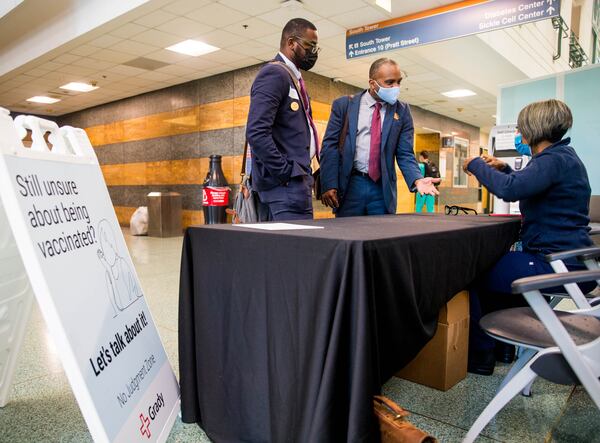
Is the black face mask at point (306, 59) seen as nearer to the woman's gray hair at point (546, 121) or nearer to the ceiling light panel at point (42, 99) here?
the woman's gray hair at point (546, 121)

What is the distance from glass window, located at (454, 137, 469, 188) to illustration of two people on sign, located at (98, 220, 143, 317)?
42.0 ft

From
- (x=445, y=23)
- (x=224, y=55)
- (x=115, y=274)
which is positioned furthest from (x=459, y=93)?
(x=115, y=274)

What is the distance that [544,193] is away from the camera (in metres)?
1.75

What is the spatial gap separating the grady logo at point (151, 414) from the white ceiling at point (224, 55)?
442cm

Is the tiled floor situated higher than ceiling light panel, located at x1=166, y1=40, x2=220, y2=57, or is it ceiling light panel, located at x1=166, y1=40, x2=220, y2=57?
ceiling light panel, located at x1=166, y1=40, x2=220, y2=57

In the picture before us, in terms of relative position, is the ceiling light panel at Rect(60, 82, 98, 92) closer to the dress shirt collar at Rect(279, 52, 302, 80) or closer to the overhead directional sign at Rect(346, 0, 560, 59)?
the overhead directional sign at Rect(346, 0, 560, 59)

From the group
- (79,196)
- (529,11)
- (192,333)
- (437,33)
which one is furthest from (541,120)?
(437,33)

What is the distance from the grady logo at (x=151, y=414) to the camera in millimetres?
1203

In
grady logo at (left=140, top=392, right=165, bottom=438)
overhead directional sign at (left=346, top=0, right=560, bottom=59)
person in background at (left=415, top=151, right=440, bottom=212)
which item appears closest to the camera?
grady logo at (left=140, top=392, right=165, bottom=438)

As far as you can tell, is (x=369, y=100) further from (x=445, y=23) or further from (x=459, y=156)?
(x=459, y=156)

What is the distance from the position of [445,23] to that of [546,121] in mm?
3516

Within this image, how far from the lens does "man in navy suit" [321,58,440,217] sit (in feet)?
7.55

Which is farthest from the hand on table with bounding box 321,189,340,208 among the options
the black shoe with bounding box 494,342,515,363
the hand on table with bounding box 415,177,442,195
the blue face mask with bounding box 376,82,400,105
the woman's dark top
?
the black shoe with bounding box 494,342,515,363

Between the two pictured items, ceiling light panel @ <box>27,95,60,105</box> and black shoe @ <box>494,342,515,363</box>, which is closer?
black shoe @ <box>494,342,515,363</box>
